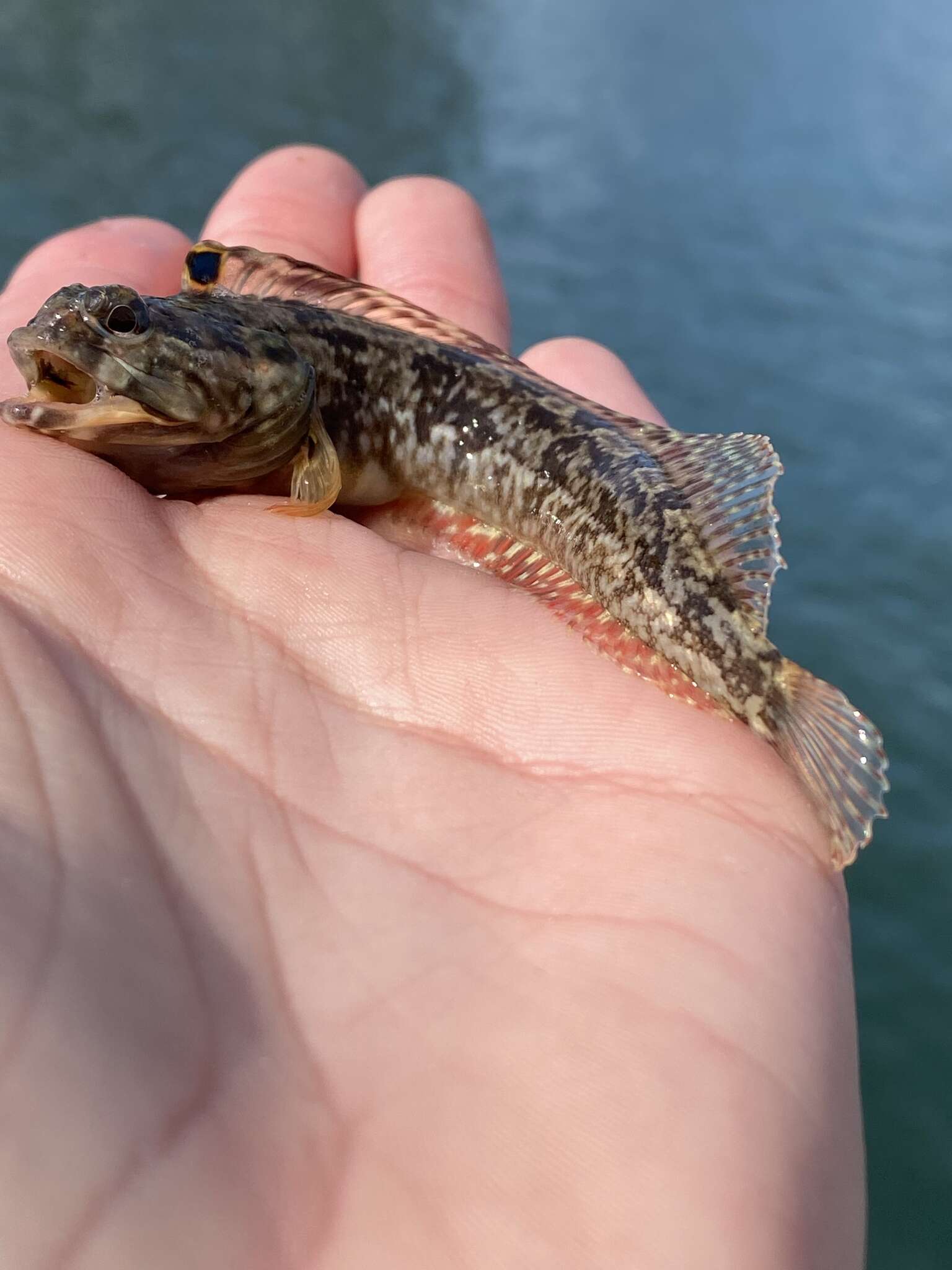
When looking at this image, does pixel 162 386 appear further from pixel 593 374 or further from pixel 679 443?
pixel 593 374

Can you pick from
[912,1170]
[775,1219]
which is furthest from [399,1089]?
[912,1170]

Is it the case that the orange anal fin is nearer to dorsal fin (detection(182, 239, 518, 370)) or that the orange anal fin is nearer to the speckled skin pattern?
the speckled skin pattern

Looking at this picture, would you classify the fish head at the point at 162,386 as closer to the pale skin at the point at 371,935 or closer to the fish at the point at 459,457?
the fish at the point at 459,457

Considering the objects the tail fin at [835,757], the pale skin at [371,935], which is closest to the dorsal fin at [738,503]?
the tail fin at [835,757]

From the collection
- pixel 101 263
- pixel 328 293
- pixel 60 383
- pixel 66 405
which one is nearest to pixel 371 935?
pixel 66 405

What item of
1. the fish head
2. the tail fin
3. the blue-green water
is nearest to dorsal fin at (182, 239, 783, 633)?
the tail fin

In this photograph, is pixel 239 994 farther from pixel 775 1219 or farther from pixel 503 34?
pixel 503 34
